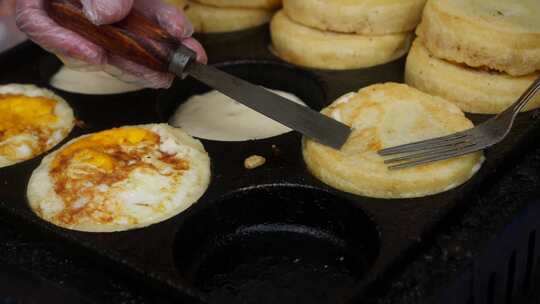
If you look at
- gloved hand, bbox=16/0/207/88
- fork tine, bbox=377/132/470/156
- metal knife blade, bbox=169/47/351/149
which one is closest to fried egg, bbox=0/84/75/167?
gloved hand, bbox=16/0/207/88

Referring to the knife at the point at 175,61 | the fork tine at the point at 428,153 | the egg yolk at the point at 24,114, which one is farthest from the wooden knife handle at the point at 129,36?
the fork tine at the point at 428,153

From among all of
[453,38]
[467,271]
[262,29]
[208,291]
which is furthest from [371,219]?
[262,29]

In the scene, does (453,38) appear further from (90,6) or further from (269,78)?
(90,6)

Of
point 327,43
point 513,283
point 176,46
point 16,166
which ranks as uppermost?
point 176,46

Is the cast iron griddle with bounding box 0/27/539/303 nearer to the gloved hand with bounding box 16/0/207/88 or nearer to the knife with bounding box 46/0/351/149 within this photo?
the knife with bounding box 46/0/351/149

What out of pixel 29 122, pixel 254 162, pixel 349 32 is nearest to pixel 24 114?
pixel 29 122

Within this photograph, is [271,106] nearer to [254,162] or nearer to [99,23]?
[254,162]
